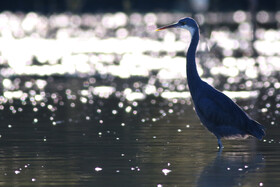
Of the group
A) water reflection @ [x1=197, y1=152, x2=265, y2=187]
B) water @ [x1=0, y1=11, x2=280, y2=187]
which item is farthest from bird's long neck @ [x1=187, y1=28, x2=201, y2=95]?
water reflection @ [x1=197, y1=152, x2=265, y2=187]

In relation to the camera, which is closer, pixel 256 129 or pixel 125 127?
pixel 256 129

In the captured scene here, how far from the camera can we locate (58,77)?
27.2 metres

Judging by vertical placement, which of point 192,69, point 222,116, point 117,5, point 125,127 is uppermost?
point 117,5

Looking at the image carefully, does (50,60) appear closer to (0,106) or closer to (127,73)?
(127,73)

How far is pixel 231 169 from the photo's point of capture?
37.2ft

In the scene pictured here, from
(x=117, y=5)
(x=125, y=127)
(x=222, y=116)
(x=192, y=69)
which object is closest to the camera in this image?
(x=222, y=116)

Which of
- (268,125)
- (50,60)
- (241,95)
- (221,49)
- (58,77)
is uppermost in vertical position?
(221,49)

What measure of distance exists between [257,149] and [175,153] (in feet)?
4.27

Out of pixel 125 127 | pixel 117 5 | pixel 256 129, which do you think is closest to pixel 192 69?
pixel 256 129

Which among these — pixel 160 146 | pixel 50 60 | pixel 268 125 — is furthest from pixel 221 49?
pixel 160 146

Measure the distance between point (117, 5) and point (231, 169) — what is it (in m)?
162

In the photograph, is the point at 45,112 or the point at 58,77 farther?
the point at 58,77

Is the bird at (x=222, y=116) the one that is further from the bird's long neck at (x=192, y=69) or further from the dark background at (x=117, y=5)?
the dark background at (x=117, y=5)

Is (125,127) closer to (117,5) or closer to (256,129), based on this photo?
(256,129)
